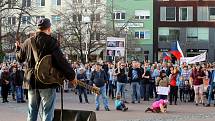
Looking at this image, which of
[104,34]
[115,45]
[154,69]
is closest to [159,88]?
[154,69]

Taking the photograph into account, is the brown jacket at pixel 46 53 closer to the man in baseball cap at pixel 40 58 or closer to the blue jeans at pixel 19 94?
the man in baseball cap at pixel 40 58

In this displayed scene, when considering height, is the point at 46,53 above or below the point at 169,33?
below

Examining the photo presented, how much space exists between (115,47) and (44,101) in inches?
810

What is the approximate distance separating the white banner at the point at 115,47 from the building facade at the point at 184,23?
48.0 m

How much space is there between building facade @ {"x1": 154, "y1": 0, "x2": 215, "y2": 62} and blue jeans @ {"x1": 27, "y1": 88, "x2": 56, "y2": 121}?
68.7 m

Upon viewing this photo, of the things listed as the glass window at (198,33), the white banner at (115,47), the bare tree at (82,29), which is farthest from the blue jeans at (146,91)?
the glass window at (198,33)

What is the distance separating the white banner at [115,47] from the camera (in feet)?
90.3

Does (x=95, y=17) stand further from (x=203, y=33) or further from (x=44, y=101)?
(x=44, y=101)

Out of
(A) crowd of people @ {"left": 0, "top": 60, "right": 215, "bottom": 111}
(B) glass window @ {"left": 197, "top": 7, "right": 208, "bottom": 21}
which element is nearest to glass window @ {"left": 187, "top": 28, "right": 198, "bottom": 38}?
(B) glass window @ {"left": 197, "top": 7, "right": 208, "bottom": 21}

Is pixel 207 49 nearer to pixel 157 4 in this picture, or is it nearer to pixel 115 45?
pixel 157 4

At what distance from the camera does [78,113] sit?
7.91m

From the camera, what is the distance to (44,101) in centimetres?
719

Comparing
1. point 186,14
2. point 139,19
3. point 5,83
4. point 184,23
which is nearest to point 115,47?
point 5,83

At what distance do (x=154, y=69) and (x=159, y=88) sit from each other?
4.45 metres
